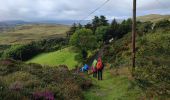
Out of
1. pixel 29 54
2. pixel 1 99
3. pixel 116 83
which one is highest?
pixel 1 99

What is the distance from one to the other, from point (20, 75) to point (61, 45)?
101 meters

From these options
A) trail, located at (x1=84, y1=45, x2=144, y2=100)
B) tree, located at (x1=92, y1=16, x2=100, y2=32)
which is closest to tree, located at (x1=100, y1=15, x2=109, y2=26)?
tree, located at (x1=92, y1=16, x2=100, y2=32)

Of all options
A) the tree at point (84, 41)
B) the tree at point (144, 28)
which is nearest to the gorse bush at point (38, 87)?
the tree at point (144, 28)

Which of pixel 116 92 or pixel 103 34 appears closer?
pixel 116 92

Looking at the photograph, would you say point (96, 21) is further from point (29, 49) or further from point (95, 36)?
point (29, 49)

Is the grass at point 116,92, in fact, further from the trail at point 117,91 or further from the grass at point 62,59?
the grass at point 62,59

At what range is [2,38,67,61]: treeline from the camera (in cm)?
10621

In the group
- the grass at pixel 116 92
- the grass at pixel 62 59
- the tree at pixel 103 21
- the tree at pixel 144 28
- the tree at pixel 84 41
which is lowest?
the grass at pixel 62 59

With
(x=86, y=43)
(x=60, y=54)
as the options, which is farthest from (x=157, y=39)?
(x=60, y=54)

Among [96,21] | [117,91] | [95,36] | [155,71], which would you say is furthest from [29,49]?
[117,91]

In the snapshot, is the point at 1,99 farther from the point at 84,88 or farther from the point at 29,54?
the point at 29,54

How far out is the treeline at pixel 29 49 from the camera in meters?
106

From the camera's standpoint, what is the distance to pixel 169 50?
106ft

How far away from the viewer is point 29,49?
110062 millimetres
